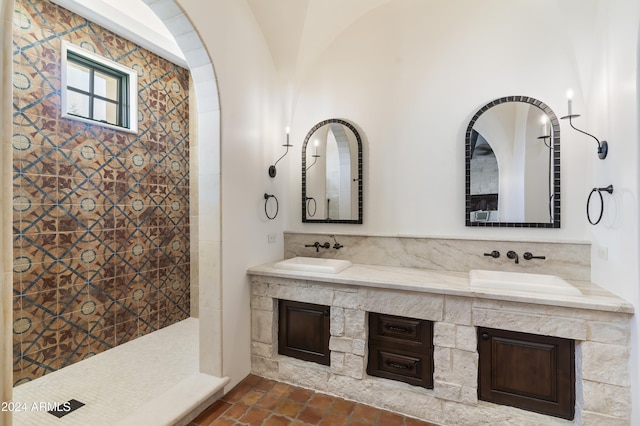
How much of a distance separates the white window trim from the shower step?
2.35m

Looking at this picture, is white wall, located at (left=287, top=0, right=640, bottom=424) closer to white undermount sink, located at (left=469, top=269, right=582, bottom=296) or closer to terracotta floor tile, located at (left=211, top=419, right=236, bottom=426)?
white undermount sink, located at (left=469, top=269, right=582, bottom=296)

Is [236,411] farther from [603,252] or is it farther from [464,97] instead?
[464,97]

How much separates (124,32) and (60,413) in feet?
10.4

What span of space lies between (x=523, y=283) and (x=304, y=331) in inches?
63.1

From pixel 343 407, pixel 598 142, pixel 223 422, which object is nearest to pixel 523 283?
pixel 598 142

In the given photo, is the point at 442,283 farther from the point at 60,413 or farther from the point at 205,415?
the point at 60,413

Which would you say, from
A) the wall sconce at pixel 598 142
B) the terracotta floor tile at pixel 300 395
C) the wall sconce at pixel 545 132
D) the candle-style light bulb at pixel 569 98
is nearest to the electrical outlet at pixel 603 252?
the wall sconce at pixel 598 142

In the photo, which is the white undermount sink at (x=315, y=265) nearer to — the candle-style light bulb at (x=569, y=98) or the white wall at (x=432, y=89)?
the white wall at (x=432, y=89)

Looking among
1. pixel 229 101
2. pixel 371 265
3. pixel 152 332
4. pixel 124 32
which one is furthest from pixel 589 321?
pixel 124 32

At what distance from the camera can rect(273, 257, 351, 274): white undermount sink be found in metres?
2.40

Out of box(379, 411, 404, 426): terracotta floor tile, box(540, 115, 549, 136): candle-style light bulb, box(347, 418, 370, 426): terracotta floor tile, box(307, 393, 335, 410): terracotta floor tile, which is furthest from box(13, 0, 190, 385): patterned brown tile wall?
box(540, 115, 549, 136): candle-style light bulb

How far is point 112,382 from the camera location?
2.38m

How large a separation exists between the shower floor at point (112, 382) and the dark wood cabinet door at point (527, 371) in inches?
86.8

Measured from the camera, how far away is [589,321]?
173cm
